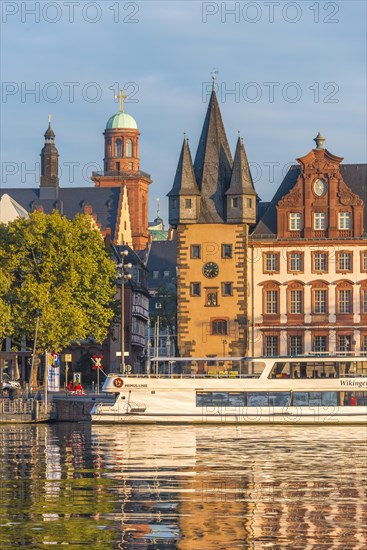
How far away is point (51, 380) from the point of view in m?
126

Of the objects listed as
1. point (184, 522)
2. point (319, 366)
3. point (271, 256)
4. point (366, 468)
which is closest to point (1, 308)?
point (271, 256)

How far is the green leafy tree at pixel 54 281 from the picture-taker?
420ft

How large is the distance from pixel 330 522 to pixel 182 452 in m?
28.1

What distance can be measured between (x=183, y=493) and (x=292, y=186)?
92.2m

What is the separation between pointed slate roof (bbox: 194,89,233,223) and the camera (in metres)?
139

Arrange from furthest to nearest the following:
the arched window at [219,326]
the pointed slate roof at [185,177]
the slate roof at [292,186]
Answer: the slate roof at [292,186]
the pointed slate roof at [185,177]
the arched window at [219,326]

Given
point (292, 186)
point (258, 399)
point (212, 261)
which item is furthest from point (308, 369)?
point (292, 186)

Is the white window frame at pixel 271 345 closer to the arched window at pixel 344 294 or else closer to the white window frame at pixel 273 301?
the white window frame at pixel 273 301

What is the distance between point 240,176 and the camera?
13838cm

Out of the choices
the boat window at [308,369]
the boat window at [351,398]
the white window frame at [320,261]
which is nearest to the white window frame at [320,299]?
the white window frame at [320,261]

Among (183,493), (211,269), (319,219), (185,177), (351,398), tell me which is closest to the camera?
(183,493)

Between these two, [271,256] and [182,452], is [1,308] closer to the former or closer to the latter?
[271,256]

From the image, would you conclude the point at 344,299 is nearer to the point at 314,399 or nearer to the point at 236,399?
the point at 314,399

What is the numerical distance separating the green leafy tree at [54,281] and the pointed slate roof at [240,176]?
1228cm
